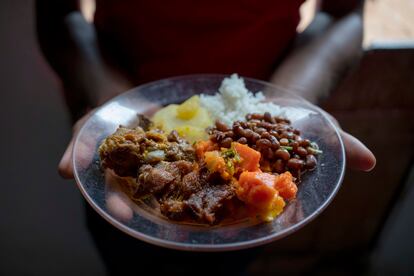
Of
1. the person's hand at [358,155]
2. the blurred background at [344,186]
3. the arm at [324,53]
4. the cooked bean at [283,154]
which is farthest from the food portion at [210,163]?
the blurred background at [344,186]

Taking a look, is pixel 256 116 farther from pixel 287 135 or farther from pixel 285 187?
pixel 285 187

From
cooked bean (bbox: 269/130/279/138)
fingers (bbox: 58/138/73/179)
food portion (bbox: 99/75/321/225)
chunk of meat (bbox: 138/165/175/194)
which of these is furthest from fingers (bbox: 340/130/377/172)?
fingers (bbox: 58/138/73/179)

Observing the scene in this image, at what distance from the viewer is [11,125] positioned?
3.00 m

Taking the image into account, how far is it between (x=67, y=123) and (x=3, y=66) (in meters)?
0.78

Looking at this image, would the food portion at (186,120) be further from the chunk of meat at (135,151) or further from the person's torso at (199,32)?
the person's torso at (199,32)

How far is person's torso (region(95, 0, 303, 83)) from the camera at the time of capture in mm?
1588

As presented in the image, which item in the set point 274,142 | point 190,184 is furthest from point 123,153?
point 274,142

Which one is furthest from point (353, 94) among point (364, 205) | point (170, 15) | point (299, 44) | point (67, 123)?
point (67, 123)

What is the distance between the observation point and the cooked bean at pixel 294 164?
1.22 m

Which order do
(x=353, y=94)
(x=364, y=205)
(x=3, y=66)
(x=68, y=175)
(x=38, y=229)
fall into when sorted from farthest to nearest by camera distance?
(x=3, y=66) < (x=38, y=229) < (x=364, y=205) < (x=353, y=94) < (x=68, y=175)

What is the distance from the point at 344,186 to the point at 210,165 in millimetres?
1363

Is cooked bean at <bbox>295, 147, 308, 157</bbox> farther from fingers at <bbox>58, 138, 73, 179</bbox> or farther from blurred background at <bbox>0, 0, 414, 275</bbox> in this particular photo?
blurred background at <bbox>0, 0, 414, 275</bbox>

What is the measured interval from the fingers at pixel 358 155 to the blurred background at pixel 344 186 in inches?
29.0

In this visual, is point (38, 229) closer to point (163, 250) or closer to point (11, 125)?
point (11, 125)
